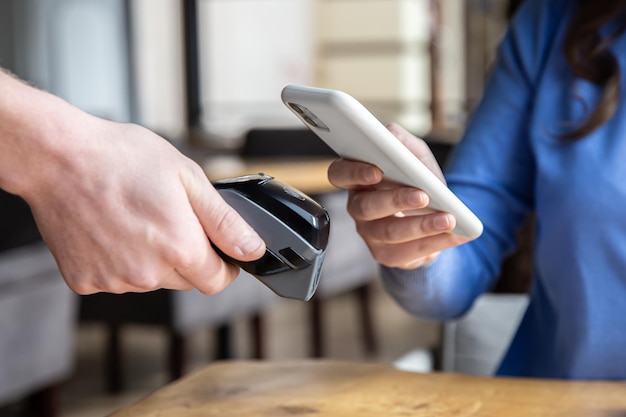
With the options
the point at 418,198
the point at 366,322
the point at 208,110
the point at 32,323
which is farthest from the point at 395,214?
the point at 208,110

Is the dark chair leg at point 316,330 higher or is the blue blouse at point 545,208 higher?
the blue blouse at point 545,208

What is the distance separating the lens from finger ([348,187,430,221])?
0.75 metres

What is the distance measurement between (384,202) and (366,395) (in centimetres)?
17

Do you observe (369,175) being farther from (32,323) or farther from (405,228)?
(32,323)

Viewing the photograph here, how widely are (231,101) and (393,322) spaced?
11.4ft

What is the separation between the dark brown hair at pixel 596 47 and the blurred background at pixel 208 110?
488mm

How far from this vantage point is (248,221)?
0.68 metres

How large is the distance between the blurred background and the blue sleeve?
32 centimetres

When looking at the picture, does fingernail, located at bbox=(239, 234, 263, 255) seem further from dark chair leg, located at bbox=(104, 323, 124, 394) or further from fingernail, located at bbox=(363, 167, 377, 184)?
dark chair leg, located at bbox=(104, 323, 124, 394)

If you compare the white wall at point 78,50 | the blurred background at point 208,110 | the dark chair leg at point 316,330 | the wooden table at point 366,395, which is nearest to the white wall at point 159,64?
the blurred background at point 208,110

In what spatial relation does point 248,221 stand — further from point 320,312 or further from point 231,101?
point 231,101

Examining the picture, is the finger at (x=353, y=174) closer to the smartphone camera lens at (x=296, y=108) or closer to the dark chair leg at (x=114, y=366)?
the smartphone camera lens at (x=296, y=108)

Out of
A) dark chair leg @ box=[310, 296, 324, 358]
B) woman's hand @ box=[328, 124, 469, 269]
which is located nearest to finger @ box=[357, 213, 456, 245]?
woman's hand @ box=[328, 124, 469, 269]

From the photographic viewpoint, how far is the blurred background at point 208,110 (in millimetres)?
2068
